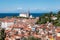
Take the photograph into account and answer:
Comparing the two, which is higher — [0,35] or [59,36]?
[59,36]

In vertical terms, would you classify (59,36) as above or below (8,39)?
above

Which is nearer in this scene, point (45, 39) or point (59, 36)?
point (59, 36)

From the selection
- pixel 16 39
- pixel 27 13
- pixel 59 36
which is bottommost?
pixel 27 13

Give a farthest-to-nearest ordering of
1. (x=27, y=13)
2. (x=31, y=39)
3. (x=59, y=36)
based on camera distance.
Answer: (x=27, y=13), (x=31, y=39), (x=59, y=36)

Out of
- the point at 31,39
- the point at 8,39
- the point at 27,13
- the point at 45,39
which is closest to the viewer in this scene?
the point at 31,39

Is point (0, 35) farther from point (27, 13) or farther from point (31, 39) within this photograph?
point (27, 13)

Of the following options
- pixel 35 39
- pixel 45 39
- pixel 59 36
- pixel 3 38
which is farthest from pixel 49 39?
pixel 59 36

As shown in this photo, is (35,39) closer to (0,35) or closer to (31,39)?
(31,39)

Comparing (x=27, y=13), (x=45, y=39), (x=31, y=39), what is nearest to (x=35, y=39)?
(x=31, y=39)

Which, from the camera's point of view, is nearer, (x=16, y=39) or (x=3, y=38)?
(x=16, y=39)

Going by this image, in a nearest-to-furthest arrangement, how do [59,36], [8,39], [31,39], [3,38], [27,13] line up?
[59,36] → [31,39] → [8,39] → [3,38] → [27,13]
